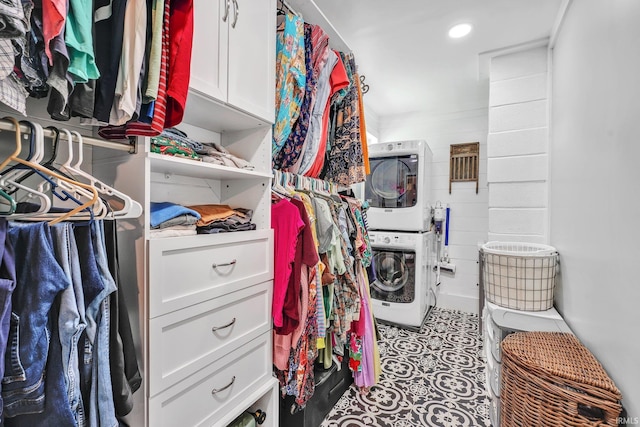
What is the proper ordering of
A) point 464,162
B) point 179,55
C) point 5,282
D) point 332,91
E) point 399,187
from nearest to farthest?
point 5,282
point 179,55
point 332,91
point 399,187
point 464,162

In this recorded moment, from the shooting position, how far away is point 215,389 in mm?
1069

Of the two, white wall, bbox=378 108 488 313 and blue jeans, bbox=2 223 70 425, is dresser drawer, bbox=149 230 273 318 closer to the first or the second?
blue jeans, bbox=2 223 70 425

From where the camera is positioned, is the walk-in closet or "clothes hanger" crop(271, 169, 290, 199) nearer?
the walk-in closet

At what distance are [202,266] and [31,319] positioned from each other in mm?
437

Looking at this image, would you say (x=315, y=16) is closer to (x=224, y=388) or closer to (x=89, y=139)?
(x=89, y=139)

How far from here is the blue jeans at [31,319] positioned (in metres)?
0.61

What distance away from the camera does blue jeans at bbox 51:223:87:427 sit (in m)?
0.66

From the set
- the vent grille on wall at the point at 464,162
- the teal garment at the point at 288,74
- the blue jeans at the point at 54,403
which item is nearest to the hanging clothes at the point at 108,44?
the blue jeans at the point at 54,403

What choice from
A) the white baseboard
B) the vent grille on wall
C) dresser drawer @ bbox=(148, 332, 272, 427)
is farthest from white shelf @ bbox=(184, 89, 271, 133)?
the white baseboard

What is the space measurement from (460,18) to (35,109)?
7.58ft

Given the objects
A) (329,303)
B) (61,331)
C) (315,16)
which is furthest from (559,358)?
(315,16)

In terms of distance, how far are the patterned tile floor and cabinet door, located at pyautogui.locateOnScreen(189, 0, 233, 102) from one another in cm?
185

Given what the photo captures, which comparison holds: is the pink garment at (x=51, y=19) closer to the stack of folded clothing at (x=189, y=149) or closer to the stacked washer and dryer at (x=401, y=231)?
the stack of folded clothing at (x=189, y=149)

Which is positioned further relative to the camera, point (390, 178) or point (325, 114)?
point (390, 178)
